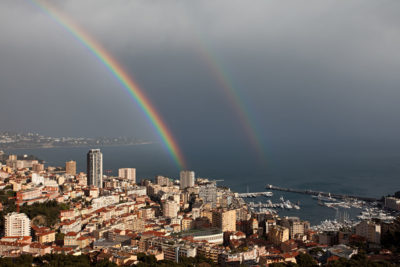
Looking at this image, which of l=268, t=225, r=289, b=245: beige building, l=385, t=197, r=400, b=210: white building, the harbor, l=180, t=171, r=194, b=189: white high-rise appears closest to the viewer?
l=268, t=225, r=289, b=245: beige building

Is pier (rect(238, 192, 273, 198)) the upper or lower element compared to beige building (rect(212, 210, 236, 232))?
lower

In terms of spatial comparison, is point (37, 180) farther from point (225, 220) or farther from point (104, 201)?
point (225, 220)

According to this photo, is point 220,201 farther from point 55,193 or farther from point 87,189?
point 55,193

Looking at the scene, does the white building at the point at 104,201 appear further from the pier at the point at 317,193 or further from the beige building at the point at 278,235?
the pier at the point at 317,193

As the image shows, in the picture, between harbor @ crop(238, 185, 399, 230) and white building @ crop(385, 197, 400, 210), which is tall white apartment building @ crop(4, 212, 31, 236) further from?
white building @ crop(385, 197, 400, 210)

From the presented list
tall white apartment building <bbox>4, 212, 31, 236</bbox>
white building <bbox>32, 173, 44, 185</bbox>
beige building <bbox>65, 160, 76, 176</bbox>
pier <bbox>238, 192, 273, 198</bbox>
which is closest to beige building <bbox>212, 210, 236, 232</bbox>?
tall white apartment building <bbox>4, 212, 31, 236</bbox>

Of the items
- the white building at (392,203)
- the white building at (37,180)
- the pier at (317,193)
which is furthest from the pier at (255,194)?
the white building at (37,180)
